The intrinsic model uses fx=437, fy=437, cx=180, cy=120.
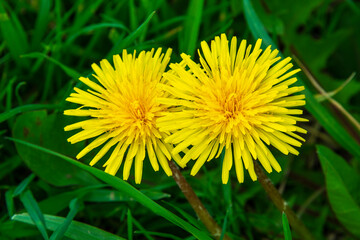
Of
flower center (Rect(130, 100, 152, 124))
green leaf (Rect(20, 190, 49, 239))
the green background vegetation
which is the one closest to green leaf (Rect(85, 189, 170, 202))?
the green background vegetation

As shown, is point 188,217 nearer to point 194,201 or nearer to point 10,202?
point 194,201

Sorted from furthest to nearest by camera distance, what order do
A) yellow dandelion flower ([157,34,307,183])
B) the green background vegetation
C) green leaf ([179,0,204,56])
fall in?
green leaf ([179,0,204,56]) → the green background vegetation → yellow dandelion flower ([157,34,307,183])

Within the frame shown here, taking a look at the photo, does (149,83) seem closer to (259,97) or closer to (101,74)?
(101,74)

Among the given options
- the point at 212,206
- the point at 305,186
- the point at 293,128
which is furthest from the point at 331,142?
the point at 293,128

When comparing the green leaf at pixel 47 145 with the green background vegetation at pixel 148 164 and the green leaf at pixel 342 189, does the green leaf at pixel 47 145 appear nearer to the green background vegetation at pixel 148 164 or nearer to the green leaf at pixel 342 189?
the green background vegetation at pixel 148 164

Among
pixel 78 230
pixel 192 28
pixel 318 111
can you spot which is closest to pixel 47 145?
pixel 78 230

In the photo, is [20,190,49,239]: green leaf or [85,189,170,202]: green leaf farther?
[85,189,170,202]: green leaf

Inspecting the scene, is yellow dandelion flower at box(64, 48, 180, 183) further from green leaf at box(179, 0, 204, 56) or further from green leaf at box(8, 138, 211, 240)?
green leaf at box(179, 0, 204, 56)
